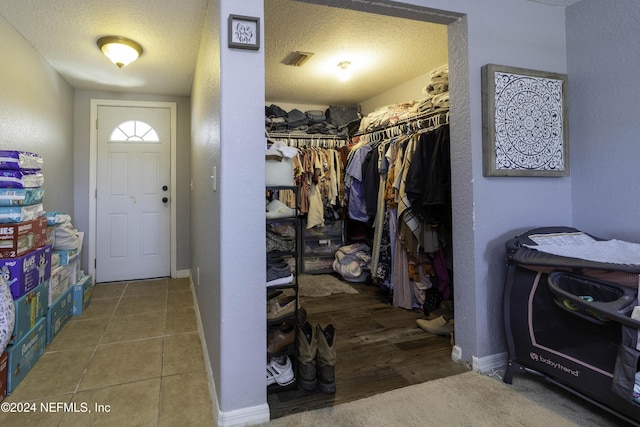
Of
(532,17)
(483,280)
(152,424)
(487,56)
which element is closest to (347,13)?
A: (487,56)

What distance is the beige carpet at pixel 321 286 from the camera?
3.38 meters

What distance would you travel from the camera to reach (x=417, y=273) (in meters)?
Result: 2.84

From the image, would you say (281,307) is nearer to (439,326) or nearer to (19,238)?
(439,326)

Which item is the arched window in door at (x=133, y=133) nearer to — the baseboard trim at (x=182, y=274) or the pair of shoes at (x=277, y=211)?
the baseboard trim at (x=182, y=274)

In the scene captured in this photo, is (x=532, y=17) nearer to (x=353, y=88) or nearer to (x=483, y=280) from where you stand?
(x=483, y=280)

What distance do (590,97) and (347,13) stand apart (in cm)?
152

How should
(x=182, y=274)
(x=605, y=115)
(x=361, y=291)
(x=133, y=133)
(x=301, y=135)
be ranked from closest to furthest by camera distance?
1. (x=605, y=115)
2. (x=361, y=291)
3. (x=133, y=133)
4. (x=182, y=274)
5. (x=301, y=135)

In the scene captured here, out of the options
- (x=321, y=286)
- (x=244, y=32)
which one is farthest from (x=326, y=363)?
(x=321, y=286)

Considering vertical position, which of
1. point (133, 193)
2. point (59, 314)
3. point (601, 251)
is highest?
point (133, 193)

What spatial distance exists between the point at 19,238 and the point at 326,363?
1806 millimetres

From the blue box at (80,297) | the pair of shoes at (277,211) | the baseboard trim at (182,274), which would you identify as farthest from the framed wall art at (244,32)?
the baseboard trim at (182,274)

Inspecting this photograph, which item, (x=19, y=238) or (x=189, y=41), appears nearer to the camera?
(x=19, y=238)

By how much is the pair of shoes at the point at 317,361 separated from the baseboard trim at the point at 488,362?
2.59 feet

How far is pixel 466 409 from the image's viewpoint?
1536 millimetres
